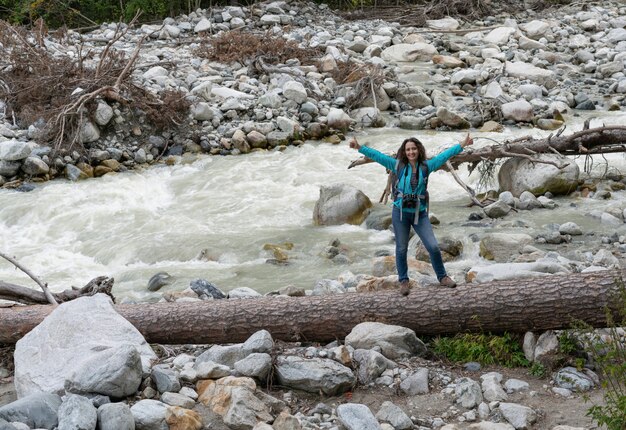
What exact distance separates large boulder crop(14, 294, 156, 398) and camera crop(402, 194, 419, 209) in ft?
7.29

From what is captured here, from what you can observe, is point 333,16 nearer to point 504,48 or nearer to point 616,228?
point 504,48

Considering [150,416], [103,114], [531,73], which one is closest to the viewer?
[150,416]

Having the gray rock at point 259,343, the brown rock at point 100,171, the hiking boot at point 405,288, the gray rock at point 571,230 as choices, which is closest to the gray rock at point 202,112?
the brown rock at point 100,171

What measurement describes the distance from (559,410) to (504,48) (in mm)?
15541

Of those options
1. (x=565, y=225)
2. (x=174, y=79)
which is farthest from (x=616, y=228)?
(x=174, y=79)

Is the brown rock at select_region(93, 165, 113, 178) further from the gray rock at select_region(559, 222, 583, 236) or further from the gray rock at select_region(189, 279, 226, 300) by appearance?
the gray rock at select_region(559, 222, 583, 236)

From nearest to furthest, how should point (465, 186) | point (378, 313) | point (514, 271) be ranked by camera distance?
point (378, 313) → point (514, 271) → point (465, 186)

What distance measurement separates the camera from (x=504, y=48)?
62.5 feet

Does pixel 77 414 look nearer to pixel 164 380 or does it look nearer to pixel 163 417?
pixel 163 417

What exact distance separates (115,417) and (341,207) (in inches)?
248

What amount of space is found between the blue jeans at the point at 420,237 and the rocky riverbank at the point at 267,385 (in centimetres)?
58

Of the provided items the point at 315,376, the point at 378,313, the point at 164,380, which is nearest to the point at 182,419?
the point at 164,380

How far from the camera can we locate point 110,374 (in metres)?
4.80

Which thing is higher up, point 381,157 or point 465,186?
point 381,157
